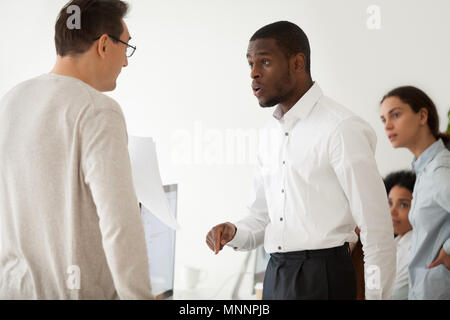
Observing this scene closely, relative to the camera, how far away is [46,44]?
9.77ft

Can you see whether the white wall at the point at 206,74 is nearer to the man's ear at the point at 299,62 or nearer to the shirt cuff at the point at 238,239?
the man's ear at the point at 299,62

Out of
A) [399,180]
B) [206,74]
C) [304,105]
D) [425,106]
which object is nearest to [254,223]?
[304,105]

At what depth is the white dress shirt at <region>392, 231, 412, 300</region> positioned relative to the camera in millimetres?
2246

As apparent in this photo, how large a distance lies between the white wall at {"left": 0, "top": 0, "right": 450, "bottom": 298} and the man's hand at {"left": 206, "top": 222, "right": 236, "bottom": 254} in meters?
1.27

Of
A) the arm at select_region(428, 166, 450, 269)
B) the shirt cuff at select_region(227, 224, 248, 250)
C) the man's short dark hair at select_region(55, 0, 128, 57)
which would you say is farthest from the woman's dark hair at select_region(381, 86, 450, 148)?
the man's short dark hair at select_region(55, 0, 128, 57)

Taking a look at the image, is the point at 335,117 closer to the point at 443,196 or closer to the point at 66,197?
the point at 443,196

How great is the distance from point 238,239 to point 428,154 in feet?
3.21

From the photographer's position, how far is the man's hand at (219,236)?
1.49 metres

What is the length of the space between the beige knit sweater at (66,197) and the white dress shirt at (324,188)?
629mm

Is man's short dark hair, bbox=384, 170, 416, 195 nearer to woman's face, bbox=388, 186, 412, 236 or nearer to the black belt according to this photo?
woman's face, bbox=388, 186, 412, 236

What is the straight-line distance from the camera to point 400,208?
255 centimetres

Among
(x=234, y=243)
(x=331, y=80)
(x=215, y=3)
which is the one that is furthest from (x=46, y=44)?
(x=234, y=243)

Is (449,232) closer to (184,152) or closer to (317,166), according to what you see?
(317,166)

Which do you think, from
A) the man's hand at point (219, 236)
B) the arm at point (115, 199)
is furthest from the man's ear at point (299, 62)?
the arm at point (115, 199)
